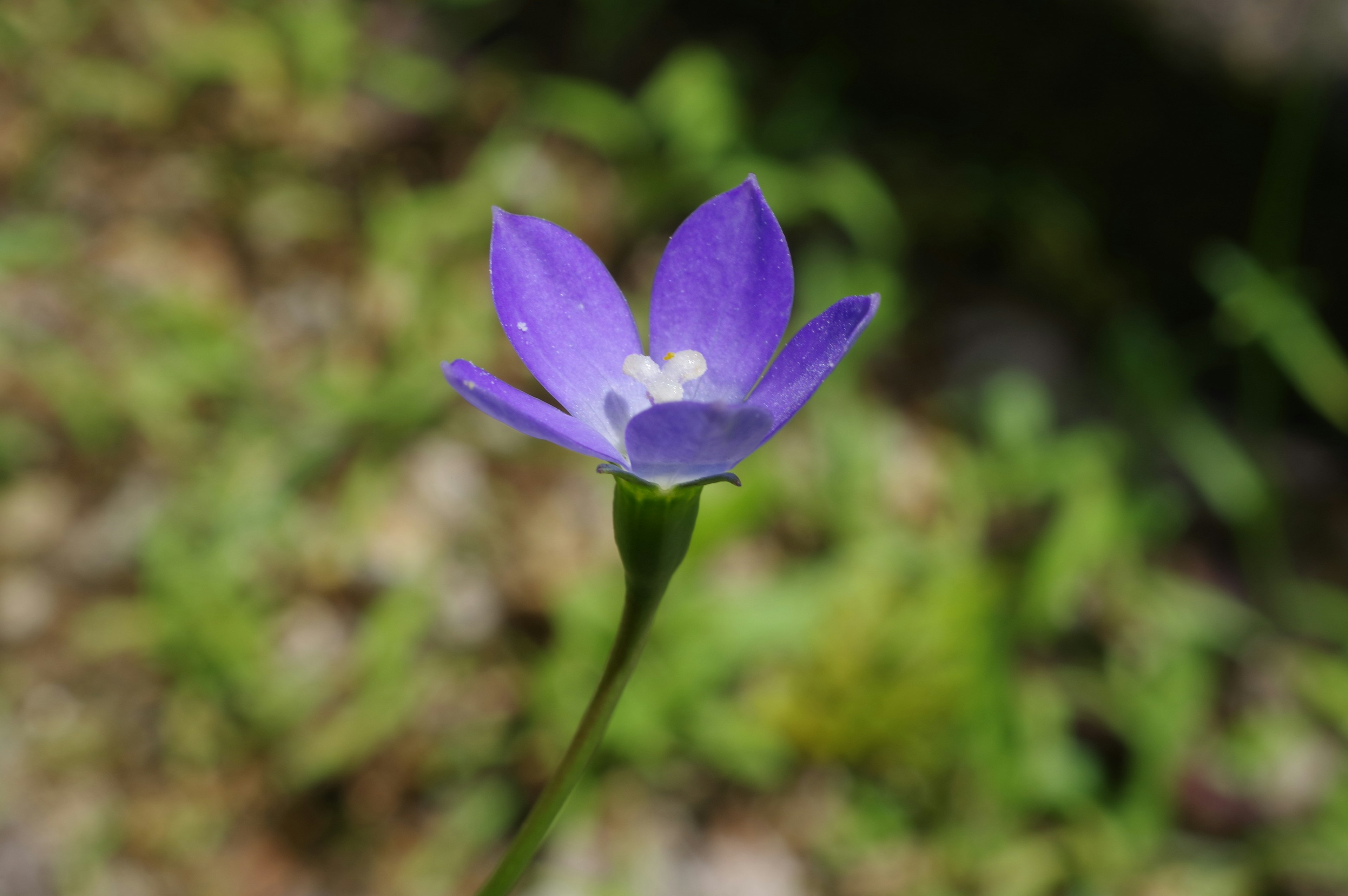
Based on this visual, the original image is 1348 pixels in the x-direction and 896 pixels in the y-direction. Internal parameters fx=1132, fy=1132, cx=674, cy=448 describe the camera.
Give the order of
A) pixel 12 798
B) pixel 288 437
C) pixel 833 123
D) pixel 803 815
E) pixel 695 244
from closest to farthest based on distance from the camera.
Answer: pixel 695 244, pixel 12 798, pixel 803 815, pixel 288 437, pixel 833 123

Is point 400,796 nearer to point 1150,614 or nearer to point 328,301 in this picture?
point 328,301

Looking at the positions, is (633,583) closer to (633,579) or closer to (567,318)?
(633,579)

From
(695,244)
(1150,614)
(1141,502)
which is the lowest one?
(1150,614)

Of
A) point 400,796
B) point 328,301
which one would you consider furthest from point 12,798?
point 328,301

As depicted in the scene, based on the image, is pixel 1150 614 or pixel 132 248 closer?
pixel 1150 614

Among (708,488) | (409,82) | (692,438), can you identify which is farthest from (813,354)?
(409,82)
